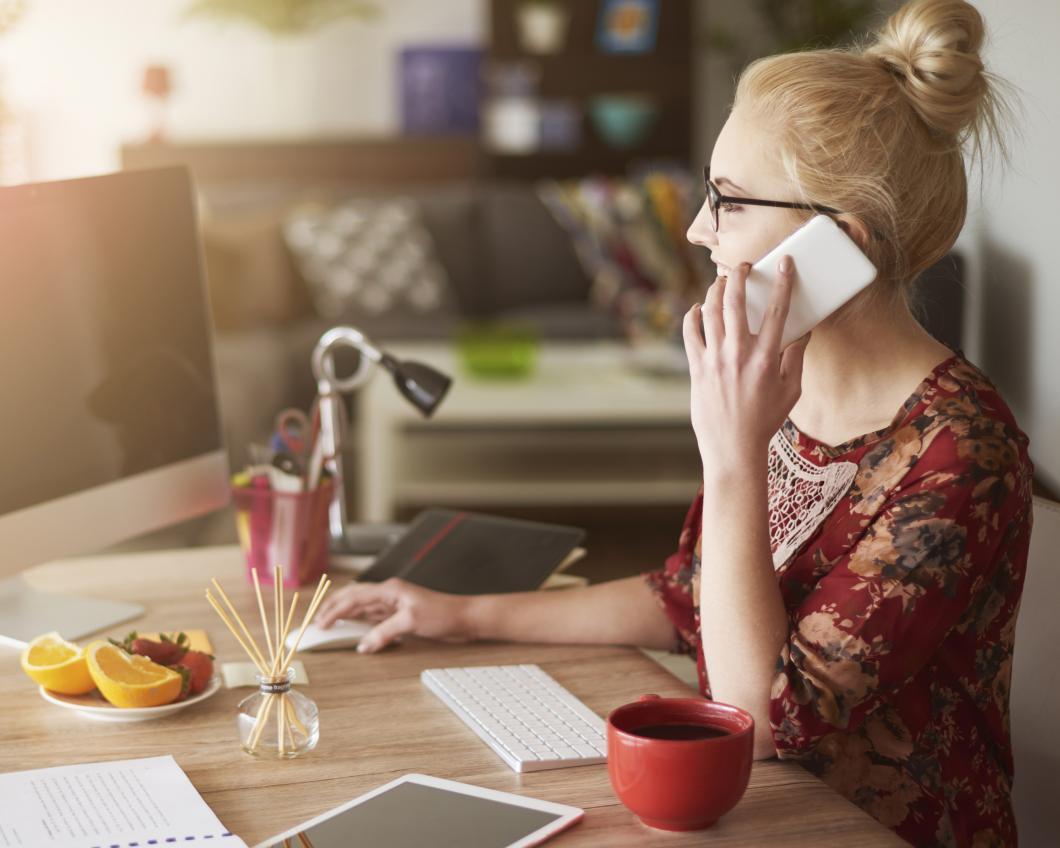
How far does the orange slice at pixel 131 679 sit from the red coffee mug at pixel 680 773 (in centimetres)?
41

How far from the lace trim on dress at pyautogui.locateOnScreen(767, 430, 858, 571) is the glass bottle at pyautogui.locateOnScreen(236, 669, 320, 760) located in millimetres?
421

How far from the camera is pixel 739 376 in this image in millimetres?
1080

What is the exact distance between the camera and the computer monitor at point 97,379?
133 centimetres

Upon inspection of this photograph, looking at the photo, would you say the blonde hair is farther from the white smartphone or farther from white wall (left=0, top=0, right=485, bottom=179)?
white wall (left=0, top=0, right=485, bottom=179)

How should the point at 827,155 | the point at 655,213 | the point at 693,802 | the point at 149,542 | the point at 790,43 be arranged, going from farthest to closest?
the point at 790,43, the point at 655,213, the point at 149,542, the point at 827,155, the point at 693,802

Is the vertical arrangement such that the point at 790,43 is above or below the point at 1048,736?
above

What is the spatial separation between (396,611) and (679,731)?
48 cm

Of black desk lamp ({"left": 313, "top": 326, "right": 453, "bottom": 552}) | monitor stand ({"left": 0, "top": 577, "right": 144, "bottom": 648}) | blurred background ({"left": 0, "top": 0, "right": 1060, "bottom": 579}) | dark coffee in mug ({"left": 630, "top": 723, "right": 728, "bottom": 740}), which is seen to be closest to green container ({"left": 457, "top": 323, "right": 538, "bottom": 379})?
blurred background ({"left": 0, "top": 0, "right": 1060, "bottom": 579})

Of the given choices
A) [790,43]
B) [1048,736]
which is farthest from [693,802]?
[790,43]

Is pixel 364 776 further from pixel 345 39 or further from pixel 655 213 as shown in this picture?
pixel 345 39

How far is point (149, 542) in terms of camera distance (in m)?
3.02

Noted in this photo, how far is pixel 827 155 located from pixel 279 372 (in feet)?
11.3

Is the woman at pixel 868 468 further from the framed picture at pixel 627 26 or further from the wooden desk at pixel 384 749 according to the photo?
the framed picture at pixel 627 26

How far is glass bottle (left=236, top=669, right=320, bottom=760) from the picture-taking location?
3.50 feet
